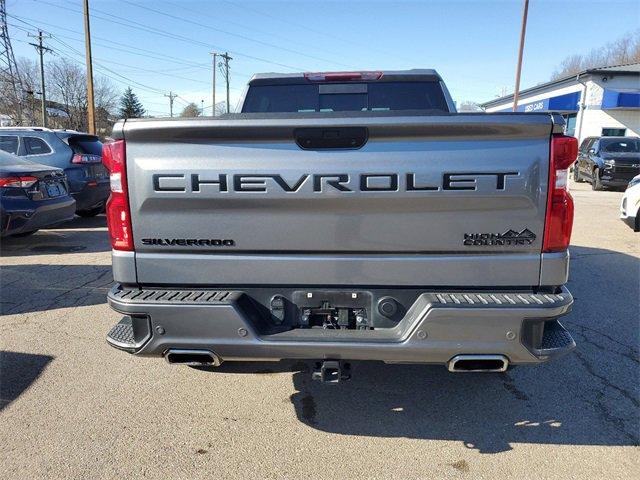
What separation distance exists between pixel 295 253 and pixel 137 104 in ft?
267

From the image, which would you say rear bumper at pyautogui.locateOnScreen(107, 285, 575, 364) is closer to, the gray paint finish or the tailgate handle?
the gray paint finish

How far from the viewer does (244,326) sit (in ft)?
7.93

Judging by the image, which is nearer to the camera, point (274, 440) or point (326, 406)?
point (274, 440)

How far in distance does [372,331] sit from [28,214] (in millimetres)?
6687

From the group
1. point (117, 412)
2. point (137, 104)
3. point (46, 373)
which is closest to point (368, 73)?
point (117, 412)

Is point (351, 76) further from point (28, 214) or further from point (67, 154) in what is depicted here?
point (67, 154)

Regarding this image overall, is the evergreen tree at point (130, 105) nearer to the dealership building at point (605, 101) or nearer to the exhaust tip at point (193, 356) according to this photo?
the dealership building at point (605, 101)

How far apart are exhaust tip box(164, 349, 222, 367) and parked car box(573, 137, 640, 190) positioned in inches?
731

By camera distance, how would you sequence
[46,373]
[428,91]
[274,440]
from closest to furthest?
[274,440] → [46,373] → [428,91]

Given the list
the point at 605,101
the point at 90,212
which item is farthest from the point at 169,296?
the point at 605,101

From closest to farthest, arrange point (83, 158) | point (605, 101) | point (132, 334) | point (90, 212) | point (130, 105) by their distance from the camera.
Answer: point (132, 334) → point (83, 158) → point (90, 212) → point (605, 101) → point (130, 105)

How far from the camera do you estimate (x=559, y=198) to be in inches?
91.5

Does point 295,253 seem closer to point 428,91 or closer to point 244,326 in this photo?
point 244,326

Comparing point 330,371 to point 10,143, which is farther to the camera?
point 10,143
